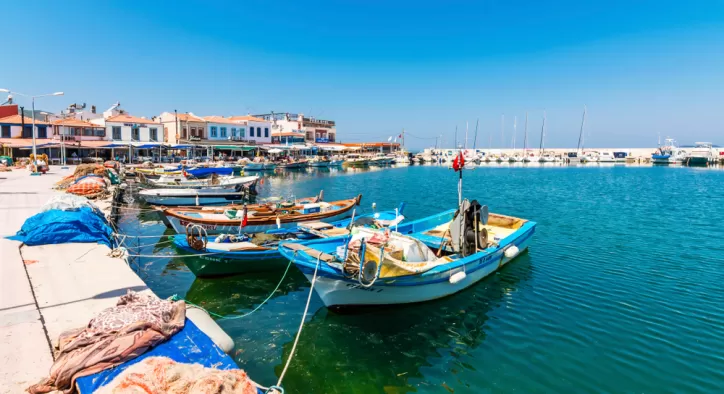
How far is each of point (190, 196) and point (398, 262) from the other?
20.3m

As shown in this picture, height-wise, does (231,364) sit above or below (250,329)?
above

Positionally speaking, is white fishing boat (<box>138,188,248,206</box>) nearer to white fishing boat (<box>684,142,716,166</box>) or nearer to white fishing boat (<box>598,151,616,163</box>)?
white fishing boat (<box>684,142,716,166</box>)

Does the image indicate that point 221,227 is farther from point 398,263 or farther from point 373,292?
point 398,263

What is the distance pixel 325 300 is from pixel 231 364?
4.67 m

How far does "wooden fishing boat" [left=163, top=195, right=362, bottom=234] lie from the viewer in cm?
1641

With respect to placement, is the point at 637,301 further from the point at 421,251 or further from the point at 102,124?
the point at 102,124

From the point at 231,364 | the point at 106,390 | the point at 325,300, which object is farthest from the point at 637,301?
the point at 106,390

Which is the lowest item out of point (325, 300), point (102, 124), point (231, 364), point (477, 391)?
point (477, 391)

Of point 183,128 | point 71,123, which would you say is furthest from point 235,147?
point 71,123

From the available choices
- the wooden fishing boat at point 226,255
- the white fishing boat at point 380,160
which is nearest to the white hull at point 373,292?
the wooden fishing boat at point 226,255

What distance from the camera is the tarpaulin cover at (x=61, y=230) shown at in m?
11.7

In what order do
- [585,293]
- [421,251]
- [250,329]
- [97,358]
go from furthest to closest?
[585,293] < [421,251] < [250,329] < [97,358]

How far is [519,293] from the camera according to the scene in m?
12.2

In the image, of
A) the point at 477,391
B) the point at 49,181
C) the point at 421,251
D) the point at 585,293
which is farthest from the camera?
the point at 49,181
